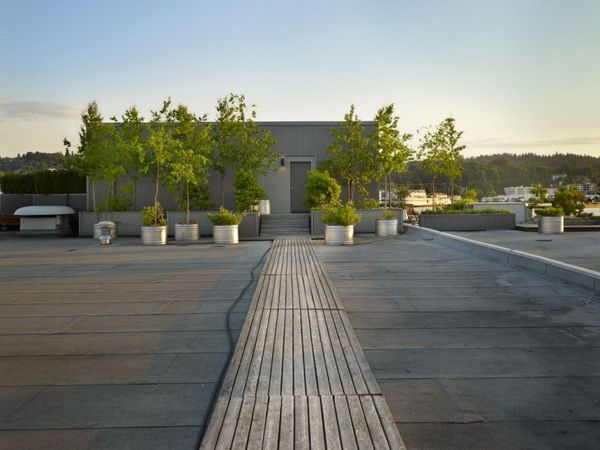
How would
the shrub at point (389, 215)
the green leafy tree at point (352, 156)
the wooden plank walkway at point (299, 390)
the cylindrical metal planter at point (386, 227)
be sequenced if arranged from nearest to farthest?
the wooden plank walkway at point (299, 390) → the cylindrical metal planter at point (386, 227) → the shrub at point (389, 215) → the green leafy tree at point (352, 156)

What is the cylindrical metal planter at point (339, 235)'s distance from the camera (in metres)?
13.6

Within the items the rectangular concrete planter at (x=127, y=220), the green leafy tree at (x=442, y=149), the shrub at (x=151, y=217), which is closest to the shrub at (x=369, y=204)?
the green leafy tree at (x=442, y=149)

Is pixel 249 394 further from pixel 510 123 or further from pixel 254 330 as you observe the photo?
pixel 510 123

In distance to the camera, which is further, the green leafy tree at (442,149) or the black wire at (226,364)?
the green leafy tree at (442,149)

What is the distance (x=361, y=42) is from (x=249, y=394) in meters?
16.1

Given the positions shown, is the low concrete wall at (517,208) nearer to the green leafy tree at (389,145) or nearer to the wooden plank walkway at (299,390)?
the green leafy tree at (389,145)

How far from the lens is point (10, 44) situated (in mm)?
19547

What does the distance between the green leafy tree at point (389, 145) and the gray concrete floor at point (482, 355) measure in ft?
37.2

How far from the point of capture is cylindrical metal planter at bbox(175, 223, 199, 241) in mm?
15766

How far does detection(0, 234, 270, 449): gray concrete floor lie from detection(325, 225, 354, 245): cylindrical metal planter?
518 cm

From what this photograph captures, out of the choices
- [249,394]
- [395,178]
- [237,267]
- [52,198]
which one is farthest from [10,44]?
[395,178]

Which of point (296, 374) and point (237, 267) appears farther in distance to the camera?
point (237, 267)

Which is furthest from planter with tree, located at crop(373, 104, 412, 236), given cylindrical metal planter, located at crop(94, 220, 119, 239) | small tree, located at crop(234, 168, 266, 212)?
cylindrical metal planter, located at crop(94, 220, 119, 239)

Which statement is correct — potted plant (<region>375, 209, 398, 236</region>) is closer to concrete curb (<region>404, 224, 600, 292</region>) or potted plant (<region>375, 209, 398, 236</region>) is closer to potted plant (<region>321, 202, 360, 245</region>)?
potted plant (<region>321, 202, 360, 245</region>)
